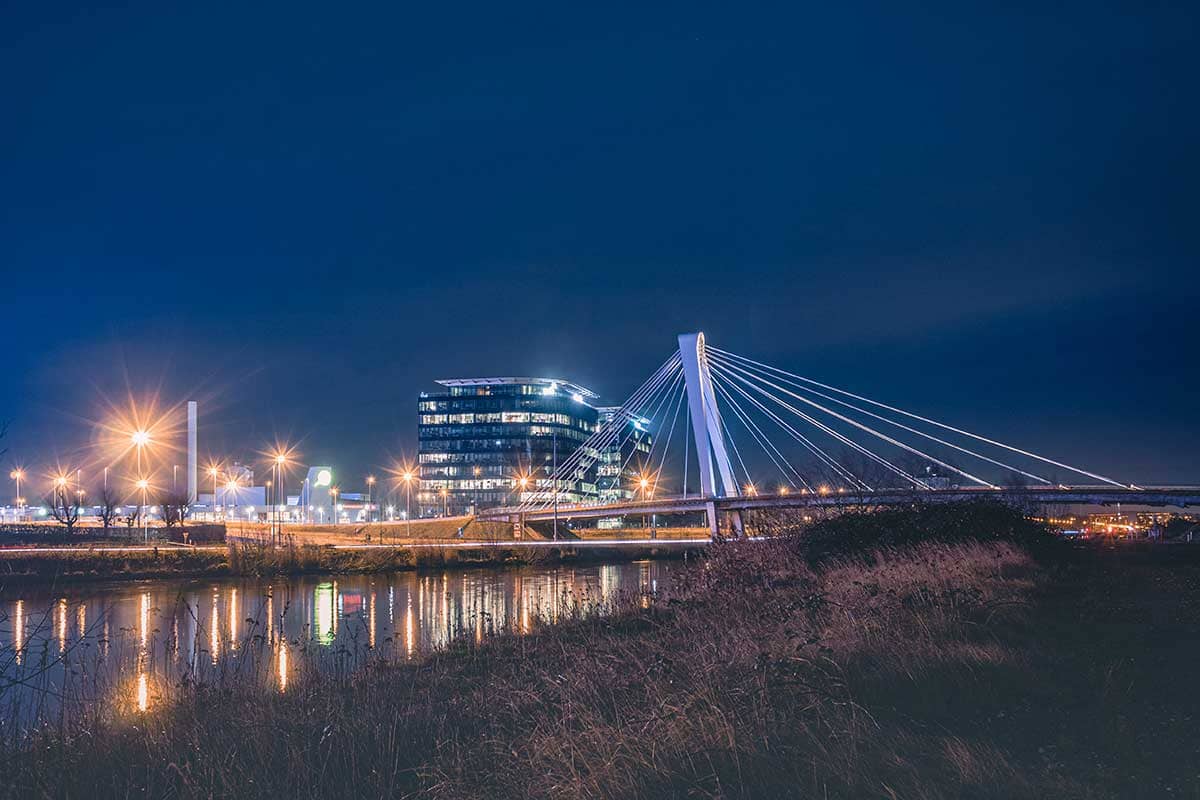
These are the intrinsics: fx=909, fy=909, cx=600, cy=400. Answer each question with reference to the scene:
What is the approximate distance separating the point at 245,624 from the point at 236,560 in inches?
983

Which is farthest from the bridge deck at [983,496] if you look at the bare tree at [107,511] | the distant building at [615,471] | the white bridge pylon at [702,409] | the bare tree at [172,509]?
the distant building at [615,471]

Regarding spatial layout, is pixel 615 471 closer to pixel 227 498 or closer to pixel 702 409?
pixel 227 498

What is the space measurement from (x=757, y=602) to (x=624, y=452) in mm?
180716

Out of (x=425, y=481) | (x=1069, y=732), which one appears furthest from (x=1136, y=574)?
(x=425, y=481)

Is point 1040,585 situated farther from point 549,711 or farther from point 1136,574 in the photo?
point 549,711

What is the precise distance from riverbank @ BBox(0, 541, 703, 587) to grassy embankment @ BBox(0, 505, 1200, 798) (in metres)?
37.1

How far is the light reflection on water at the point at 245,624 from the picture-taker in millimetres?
12750

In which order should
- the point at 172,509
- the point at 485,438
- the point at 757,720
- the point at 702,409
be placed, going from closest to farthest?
the point at 757,720 → the point at 702,409 → the point at 172,509 → the point at 485,438

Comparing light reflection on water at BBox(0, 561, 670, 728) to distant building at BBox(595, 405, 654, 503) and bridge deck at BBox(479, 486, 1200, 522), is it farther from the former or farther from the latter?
distant building at BBox(595, 405, 654, 503)

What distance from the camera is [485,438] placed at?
160m

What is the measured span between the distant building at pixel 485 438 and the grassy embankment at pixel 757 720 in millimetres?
144093

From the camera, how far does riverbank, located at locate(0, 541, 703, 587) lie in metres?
47.2

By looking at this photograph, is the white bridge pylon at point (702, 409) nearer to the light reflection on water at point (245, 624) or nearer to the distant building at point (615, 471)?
the light reflection on water at point (245, 624)

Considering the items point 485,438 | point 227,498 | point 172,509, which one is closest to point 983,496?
point 172,509
